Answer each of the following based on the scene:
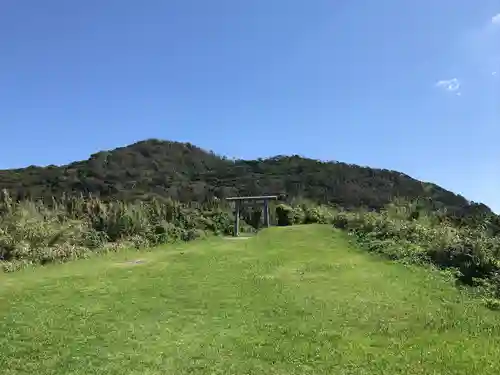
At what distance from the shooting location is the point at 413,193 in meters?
34.2

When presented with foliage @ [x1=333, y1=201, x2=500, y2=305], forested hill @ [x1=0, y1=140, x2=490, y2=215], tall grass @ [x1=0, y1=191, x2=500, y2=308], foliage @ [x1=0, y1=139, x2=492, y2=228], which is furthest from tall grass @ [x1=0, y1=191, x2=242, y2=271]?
forested hill @ [x1=0, y1=140, x2=490, y2=215]

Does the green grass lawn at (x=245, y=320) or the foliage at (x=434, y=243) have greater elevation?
the foliage at (x=434, y=243)

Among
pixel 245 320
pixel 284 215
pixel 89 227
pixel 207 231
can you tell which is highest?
pixel 284 215

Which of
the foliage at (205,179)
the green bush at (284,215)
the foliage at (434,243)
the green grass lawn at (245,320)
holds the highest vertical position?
the foliage at (205,179)

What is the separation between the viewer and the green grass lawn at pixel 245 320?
5.60 metres

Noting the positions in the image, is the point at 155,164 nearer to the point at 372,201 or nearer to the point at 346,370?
the point at 372,201

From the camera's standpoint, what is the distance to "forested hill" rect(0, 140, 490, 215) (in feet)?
97.9

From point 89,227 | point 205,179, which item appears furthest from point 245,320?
point 205,179

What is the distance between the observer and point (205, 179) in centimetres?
3538

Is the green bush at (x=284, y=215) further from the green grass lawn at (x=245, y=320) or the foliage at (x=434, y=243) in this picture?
the green grass lawn at (x=245, y=320)

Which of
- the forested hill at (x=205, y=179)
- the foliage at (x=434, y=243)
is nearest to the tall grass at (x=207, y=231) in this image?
the foliage at (x=434, y=243)

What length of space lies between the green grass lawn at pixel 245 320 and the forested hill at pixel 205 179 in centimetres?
1706

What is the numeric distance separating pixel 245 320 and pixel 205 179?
28411 mm

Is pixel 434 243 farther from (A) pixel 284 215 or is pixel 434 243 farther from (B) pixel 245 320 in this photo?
(A) pixel 284 215
